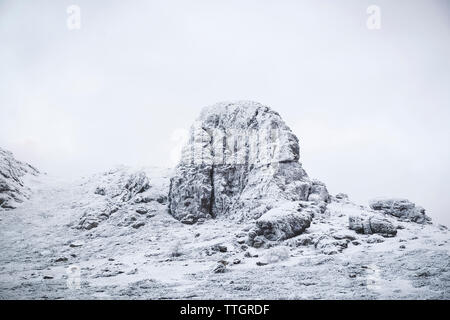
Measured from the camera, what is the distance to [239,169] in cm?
3616

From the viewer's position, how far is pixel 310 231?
81.1 ft

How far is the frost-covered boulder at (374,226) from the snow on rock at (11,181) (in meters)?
43.6

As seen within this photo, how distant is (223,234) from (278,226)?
19.5 feet

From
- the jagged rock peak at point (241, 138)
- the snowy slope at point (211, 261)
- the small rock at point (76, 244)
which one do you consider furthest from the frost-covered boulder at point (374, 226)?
the small rock at point (76, 244)

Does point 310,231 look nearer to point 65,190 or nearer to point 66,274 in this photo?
point 66,274

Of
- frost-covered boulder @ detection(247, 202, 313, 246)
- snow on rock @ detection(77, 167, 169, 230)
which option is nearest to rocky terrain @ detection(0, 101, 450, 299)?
frost-covered boulder @ detection(247, 202, 313, 246)

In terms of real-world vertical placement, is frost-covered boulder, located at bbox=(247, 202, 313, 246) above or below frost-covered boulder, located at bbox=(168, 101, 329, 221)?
below

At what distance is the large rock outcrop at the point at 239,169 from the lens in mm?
32753

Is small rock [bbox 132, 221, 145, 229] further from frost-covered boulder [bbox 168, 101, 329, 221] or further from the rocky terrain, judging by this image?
frost-covered boulder [bbox 168, 101, 329, 221]

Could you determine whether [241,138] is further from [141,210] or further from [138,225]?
[138,225]

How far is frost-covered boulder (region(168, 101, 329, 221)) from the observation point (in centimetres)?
3284

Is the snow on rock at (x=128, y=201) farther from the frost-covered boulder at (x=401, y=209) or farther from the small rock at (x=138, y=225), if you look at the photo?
the frost-covered boulder at (x=401, y=209)

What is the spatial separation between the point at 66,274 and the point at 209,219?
623 inches

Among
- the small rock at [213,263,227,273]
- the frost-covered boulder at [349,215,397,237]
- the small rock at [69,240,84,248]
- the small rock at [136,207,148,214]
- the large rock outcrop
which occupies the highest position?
the large rock outcrop
